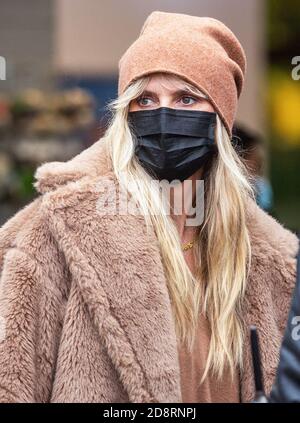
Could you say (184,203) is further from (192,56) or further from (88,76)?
(88,76)

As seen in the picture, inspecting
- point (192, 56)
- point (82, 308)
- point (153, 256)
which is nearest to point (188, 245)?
point (153, 256)

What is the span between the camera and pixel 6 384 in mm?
2236

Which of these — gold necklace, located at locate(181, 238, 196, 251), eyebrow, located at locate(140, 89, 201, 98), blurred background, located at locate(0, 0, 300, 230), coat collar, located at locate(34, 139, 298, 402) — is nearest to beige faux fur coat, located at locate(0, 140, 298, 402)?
coat collar, located at locate(34, 139, 298, 402)

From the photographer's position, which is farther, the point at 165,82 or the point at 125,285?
the point at 165,82

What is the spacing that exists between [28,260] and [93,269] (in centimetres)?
17

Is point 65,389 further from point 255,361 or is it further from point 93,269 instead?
point 255,361

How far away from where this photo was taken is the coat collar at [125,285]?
7.43 feet

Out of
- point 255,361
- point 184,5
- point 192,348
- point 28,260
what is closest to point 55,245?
point 28,260

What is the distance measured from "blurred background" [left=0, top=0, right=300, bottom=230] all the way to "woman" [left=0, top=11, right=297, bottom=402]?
3.68 m

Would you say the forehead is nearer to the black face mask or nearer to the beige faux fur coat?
the black face mask

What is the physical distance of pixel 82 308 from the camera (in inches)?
90.5

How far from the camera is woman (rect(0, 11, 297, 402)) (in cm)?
228

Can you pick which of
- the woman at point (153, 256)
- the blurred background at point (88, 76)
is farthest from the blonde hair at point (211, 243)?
the blurred background at point (88, 76)

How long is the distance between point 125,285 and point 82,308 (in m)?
0.12
